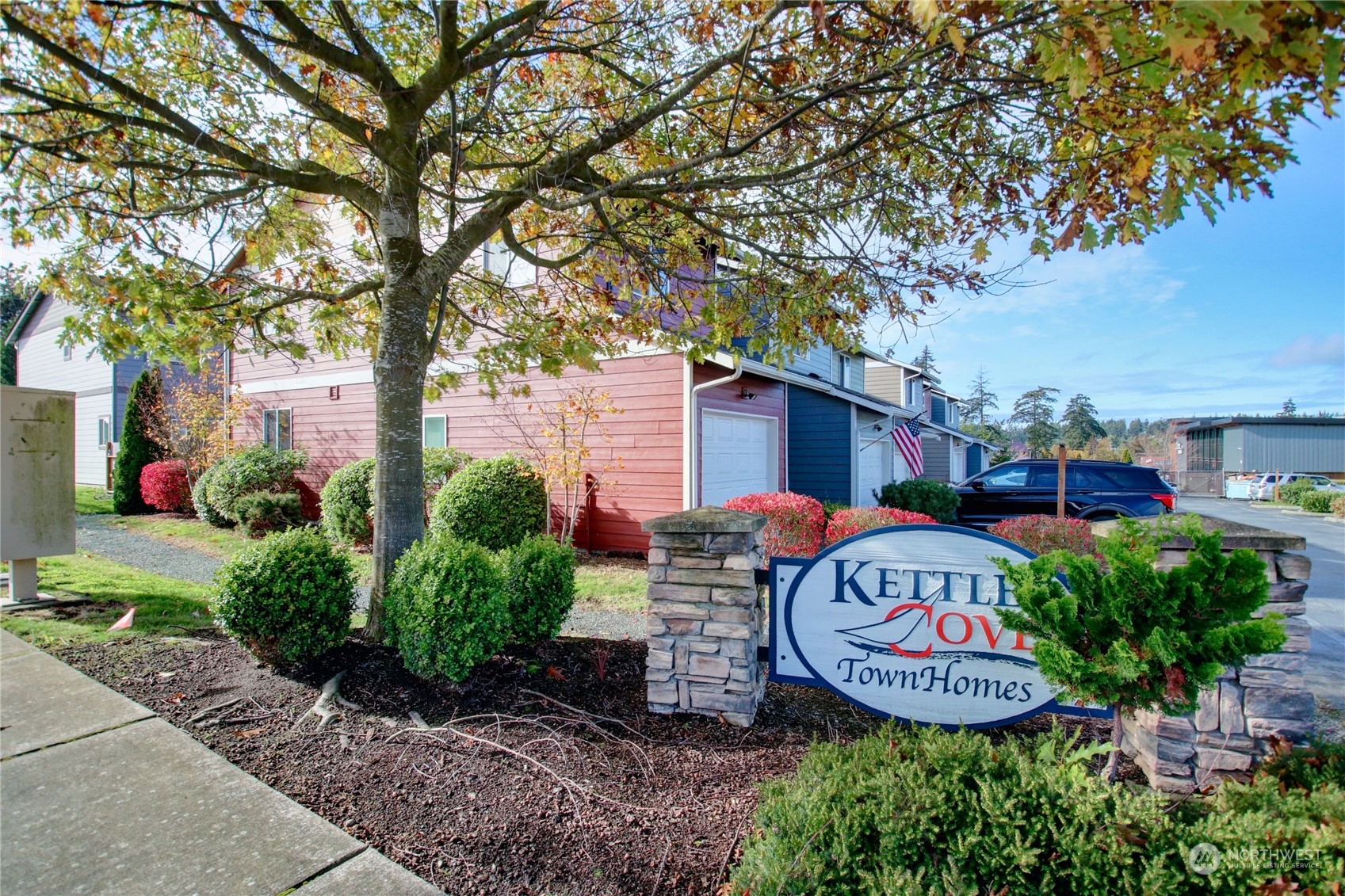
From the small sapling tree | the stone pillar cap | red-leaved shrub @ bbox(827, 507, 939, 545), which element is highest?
the stone pillar cap

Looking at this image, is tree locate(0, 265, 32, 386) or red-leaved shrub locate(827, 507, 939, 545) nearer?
red-leaved shrub locate(827, 507, 939, 545)

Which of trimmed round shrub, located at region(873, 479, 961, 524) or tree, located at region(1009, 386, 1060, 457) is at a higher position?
tree, located at region(1009, 386, 1060, 457)

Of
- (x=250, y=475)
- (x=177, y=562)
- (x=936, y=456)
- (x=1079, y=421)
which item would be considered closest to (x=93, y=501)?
(x=250, y=475)

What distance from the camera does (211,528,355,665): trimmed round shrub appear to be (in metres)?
3.70

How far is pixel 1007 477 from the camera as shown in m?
11.4

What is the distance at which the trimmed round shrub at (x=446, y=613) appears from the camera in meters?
3.50

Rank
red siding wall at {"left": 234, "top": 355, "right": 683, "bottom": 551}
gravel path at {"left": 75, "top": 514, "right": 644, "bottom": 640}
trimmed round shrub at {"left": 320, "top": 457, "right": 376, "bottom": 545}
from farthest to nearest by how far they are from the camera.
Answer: trimmed round shrub at {"left": 320, "top": 457, "right": 376, "bottom": 545}, red siding wall at {"left": 234, "top": 355, "right": 683, "bottom": 551}, gravel path at {"left": 75, "top": 514, "right": 644, "bottom": 640}

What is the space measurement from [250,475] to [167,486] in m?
3.47

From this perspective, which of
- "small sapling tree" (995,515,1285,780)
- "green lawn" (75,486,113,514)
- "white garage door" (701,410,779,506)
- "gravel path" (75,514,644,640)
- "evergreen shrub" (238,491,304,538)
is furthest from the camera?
"green lawn" (75,486,113,514)

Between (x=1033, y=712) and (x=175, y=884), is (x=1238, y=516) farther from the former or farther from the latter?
(x=175, y=884)

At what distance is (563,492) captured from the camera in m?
9.58

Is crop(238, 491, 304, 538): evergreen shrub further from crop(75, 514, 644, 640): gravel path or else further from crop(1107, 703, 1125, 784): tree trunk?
crop(1107, 703, 1125, 784): tree trunk

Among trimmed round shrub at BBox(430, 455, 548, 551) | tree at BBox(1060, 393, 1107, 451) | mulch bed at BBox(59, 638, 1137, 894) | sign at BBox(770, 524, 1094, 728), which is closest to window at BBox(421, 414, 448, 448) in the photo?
trimmed round shrub at BBox(430, 455, 548, 551)

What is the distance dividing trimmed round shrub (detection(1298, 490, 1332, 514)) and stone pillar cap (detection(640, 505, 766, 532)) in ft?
77.8
